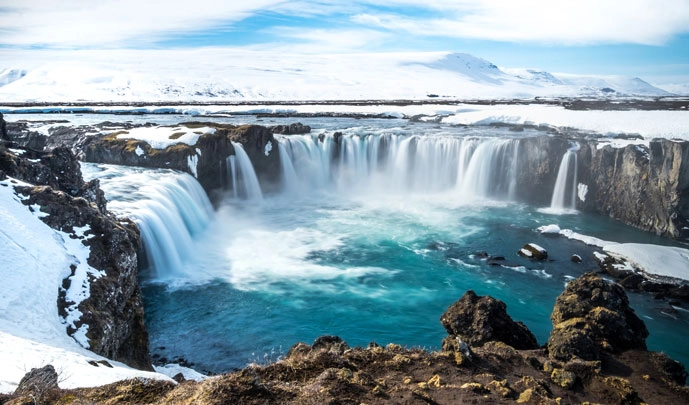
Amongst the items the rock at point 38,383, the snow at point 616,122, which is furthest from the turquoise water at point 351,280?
the snow at point 616,122

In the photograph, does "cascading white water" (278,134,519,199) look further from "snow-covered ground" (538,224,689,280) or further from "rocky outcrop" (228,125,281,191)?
"snow-covered ground" (538,224,689,280)

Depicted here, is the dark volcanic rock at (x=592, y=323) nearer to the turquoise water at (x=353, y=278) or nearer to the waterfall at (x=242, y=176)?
the turquoise water at (x=353, y=278)

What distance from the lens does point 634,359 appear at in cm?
1093

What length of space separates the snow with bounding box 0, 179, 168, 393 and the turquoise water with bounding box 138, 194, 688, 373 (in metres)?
4.29

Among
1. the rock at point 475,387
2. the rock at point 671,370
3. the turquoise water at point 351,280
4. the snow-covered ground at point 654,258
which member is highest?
the rock at point 475,387

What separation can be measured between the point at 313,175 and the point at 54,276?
33.2 metres

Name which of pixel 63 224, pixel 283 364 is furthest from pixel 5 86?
pixel 283 364

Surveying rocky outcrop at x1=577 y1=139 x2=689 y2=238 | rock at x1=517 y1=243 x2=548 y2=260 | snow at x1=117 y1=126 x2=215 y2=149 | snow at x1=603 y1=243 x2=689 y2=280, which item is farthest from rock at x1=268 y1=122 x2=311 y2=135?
snow at x1=603 y1=243 x2=689 y2=280

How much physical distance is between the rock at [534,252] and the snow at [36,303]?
2176 cm

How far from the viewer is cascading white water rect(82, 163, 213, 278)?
23.5 m

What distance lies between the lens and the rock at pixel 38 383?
6980 millimetres

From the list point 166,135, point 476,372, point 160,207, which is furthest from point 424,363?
point 166,135

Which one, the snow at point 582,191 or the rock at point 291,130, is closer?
the snow at point 582,191

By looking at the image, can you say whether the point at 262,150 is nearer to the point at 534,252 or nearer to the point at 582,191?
the point at 534,252
